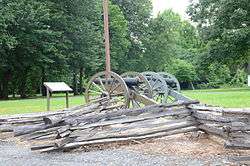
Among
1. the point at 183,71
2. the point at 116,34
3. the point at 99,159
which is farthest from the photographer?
Answer: the point at 183,71

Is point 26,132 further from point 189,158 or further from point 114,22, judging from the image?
point 114,22

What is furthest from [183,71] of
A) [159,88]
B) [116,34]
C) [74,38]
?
[159,88]

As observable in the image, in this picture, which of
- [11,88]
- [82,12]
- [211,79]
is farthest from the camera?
[211,79]

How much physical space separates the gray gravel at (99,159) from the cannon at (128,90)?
4.23 meters

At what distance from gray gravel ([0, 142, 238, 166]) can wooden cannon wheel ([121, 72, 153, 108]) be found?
4.67 meters

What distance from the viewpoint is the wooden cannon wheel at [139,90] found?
13055 mm

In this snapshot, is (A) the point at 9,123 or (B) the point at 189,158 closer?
(B) the point at 189,158

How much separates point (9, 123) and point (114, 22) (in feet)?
116

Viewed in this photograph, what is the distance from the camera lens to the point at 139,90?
14.4 m

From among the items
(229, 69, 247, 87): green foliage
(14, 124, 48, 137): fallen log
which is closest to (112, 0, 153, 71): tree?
(229, 69, 247, 87): green foliage

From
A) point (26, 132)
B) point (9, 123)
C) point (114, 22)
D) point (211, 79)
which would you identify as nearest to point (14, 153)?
point (26, 132)

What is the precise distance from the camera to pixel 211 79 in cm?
6209

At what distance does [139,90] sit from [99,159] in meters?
6.88

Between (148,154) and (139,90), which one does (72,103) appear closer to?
(139,90)
